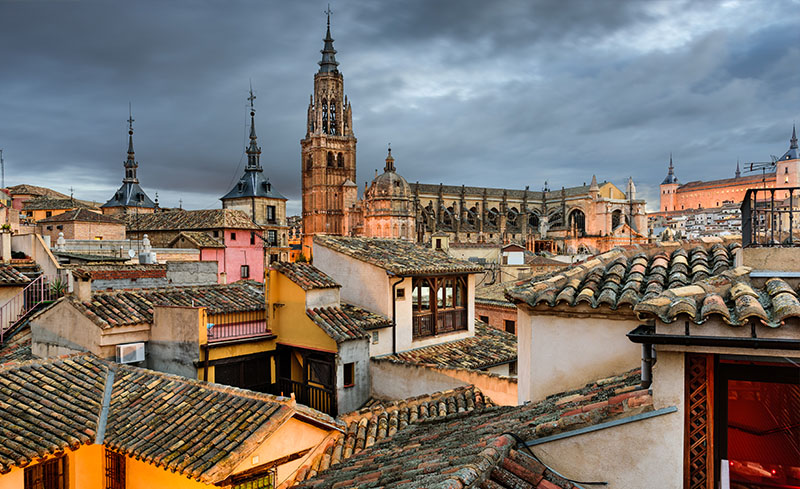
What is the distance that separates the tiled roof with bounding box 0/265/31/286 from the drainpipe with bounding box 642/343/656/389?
1783 cm

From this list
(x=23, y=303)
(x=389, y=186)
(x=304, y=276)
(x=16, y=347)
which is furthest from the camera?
(x=389, y=186)

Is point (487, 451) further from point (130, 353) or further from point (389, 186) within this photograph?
point (389, 186)

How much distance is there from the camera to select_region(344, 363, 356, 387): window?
39.0ft

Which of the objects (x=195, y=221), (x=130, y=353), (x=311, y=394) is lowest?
(x=311, y=394)

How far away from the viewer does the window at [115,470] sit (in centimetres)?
768

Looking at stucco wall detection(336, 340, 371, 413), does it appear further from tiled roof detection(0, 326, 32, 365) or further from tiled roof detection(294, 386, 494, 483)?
tiled roof detection(0, 326, 32, 365)

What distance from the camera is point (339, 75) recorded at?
89812 millimetres

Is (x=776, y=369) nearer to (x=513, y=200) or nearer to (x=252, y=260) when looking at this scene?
(x=252, y=260)

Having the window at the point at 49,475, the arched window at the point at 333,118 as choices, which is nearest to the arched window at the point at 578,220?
the arched window at the point at 333,118

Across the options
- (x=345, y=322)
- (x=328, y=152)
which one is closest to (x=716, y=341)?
(x=345, y=322)

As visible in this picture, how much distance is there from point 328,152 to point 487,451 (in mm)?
87163

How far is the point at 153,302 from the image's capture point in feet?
41.0

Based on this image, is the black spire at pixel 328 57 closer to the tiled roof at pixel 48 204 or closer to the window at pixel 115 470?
the tiled roof at pixel 48 204

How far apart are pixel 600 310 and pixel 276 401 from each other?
431 cm
